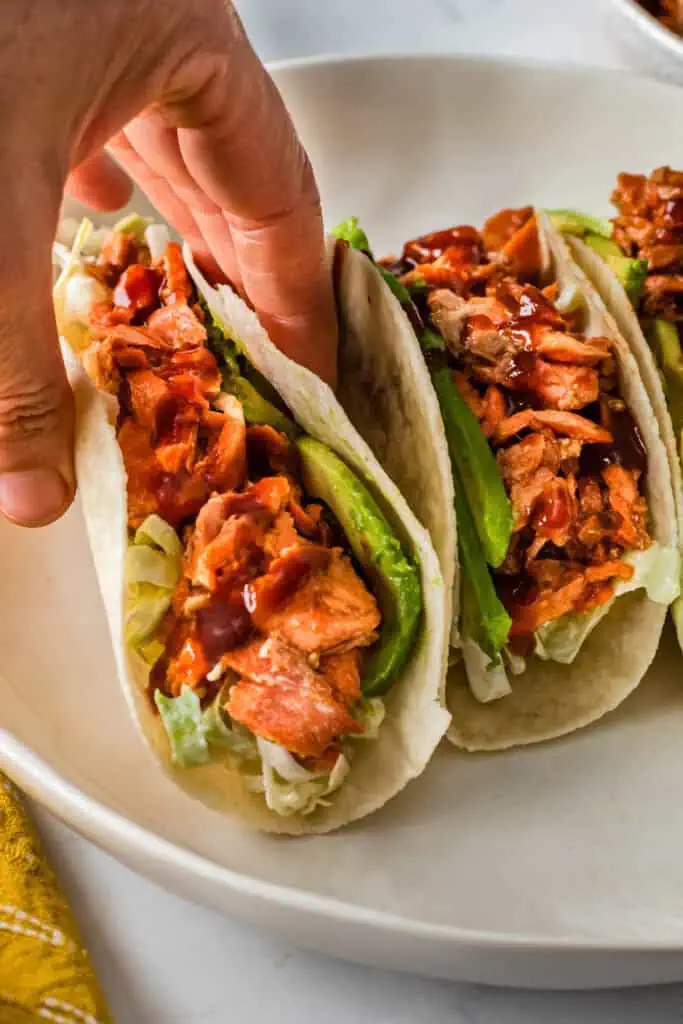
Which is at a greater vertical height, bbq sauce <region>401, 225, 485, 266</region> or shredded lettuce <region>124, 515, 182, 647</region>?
bbq sauce <region>401, 225, 485, 266</region>

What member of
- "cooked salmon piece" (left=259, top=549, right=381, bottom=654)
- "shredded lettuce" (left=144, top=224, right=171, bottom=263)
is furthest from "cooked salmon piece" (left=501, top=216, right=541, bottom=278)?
"cooked salmon piece" (left=259, top=549, right=381, bottom=654)

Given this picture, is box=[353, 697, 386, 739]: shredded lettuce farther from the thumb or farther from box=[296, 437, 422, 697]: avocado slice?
the thumb

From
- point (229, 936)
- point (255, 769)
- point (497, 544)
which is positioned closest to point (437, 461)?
point (497, 544)

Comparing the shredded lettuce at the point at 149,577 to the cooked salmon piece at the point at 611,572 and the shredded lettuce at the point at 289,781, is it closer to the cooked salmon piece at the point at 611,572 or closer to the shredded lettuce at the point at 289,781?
the shredded lettuce at the point at 289,781

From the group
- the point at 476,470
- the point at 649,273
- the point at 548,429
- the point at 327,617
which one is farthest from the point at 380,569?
the point at 649,273

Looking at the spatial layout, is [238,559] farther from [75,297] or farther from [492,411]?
[75,297]

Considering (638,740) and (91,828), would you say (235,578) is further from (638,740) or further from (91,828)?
(638,740)

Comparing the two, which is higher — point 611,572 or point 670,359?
point 670,359

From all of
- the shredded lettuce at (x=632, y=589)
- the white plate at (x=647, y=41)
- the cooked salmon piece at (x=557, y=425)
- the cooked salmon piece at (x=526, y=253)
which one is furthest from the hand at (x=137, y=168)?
the white plate at (x=647, y=41)

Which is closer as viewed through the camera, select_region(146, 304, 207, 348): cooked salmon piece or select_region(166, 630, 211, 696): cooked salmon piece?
select_region(166, 630, 211, 696): cooked salmon piece
